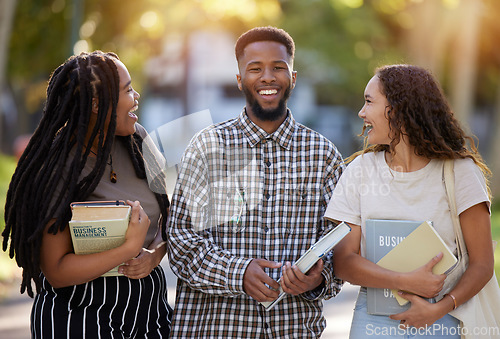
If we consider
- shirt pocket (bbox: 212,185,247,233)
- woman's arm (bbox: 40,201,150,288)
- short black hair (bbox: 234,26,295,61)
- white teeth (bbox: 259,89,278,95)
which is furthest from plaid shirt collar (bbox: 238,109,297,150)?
woman's arm (bbox: 40,201,150,288)

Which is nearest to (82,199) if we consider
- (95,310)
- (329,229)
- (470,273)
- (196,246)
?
(95,310)

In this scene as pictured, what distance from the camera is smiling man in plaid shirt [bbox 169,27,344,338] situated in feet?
11.0

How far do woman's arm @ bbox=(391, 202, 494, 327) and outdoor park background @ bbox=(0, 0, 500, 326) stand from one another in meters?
6.43

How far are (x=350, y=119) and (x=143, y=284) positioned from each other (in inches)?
1570

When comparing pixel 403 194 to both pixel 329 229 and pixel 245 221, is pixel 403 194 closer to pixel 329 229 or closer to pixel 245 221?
pixel 329 229

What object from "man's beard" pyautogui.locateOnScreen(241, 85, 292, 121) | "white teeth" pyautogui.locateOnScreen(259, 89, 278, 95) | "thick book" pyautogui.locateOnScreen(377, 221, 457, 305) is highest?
"white teeth" pyautogui.locateOnScreen(259, 89, 278, 95)

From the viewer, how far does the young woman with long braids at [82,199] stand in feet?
9.69

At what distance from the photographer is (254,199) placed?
351cm

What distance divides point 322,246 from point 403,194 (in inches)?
19.3

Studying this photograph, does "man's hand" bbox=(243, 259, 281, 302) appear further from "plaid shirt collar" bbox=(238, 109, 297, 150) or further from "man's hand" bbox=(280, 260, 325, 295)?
"plaid shirt collar" bbox=(238, 109, 297, 150)

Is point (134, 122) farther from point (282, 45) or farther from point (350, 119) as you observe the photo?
point (350, 119)

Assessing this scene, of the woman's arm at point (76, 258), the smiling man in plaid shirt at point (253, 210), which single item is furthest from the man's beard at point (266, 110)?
the woman's arm at point (76, 258)

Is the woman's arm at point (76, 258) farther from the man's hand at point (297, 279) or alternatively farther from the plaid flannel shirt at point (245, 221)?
the man's hand at point (297, 279)

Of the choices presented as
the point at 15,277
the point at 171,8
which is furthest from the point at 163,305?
the point at 171,8
